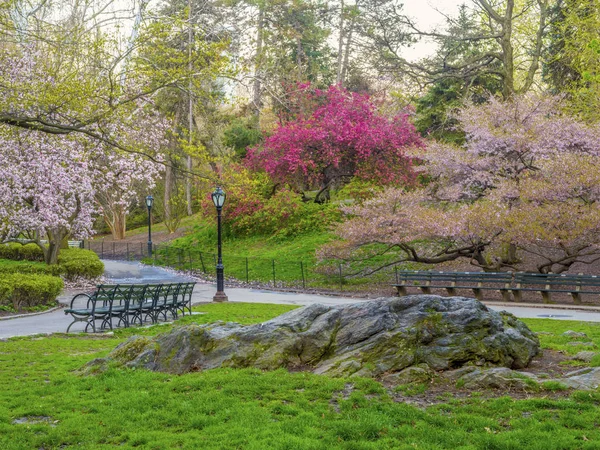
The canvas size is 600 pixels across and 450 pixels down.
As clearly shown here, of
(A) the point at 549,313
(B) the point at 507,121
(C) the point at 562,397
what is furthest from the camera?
(B) the point at 507,121

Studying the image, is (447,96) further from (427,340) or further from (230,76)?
(427,340)

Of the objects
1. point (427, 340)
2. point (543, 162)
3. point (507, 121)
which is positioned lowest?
point (427, 340)

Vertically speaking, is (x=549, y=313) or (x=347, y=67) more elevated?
(x=347, y=67)

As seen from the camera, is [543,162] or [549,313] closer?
[549,313]

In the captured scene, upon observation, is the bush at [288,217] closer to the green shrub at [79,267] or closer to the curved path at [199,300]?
the curved path at [199,300]

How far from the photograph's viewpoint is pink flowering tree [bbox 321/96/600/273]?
1834 cm

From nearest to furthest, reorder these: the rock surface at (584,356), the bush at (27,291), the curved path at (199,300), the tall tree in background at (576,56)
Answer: the rock surface at (584,356) → the curved path at (199,300) → the bush at (27,291) → the tall tree in background at (576,56)

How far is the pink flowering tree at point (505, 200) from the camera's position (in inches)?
722

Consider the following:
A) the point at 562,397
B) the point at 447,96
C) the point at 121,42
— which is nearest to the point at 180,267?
the point at 447,96

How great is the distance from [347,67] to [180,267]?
66.5ft

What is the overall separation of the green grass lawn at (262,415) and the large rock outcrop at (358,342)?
1.60ft

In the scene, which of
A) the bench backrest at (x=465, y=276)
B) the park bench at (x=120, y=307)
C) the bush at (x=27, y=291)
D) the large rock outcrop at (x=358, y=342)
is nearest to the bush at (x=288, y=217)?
the bench backrest at (x=465, y=276)

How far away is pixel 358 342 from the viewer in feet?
26.9

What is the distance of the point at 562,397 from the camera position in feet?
21.1
